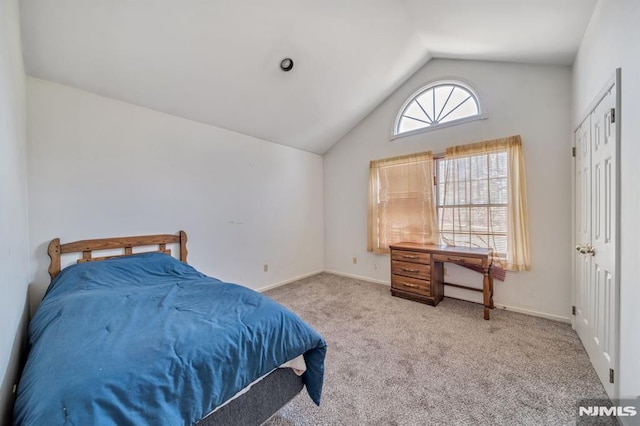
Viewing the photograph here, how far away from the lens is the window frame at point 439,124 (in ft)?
10.3

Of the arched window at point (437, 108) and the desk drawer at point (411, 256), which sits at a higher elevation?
the arched window at point (437, 108)

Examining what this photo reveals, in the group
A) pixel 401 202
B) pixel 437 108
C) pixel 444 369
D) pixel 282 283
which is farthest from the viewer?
pixel 282 283

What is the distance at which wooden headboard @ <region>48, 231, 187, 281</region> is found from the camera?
6.97 ft

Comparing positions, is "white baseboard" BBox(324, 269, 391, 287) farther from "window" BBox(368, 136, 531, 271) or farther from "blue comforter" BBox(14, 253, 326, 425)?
"blue comforter" BBox(14, 253, 326, 425)

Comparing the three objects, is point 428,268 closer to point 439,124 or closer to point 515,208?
point 515,208

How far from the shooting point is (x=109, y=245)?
94.7 inches

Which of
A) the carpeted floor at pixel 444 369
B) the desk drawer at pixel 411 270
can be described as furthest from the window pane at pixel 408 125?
the carpeted floor at pixel 444 369

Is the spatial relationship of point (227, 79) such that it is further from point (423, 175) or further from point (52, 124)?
point (423, 175)

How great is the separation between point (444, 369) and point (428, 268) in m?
1.36

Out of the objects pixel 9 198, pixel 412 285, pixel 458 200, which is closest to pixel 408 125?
pixel 458 200

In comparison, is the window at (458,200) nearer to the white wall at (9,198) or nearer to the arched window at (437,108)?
the arched window at (437,108)

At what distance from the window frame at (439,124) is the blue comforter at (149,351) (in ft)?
10.5

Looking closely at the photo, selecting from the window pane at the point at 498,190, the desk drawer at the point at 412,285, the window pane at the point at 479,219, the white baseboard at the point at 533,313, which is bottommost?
the white baseboard at the point at 533,313

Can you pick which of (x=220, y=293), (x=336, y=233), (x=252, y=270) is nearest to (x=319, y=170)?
(x=336, y=233)
